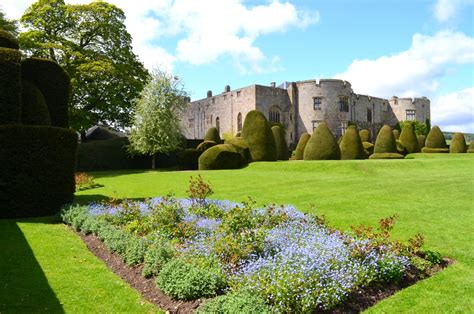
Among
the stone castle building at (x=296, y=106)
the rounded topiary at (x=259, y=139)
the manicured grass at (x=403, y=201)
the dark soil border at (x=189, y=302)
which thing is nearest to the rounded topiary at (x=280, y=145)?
the rounded topiary at (x=259, y=139)

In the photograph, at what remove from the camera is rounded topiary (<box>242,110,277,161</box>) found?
1087 inches

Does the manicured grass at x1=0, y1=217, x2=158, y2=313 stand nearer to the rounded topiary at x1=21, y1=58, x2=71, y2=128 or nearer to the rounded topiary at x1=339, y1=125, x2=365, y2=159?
the rounded topiary at x1=21, y1=58, x2=71, y2=128

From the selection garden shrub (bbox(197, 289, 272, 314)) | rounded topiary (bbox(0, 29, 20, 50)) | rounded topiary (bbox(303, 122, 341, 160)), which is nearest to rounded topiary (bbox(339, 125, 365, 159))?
rounded topiary (bbox(303, 122, 341, 160))

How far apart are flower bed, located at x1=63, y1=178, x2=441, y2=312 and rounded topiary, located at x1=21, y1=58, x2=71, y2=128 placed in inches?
255

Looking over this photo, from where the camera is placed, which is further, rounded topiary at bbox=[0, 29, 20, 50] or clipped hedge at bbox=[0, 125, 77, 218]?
rounded topiary at bbox=[0, 29, 20, 50]

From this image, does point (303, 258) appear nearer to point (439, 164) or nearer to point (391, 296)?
point (391, 296)

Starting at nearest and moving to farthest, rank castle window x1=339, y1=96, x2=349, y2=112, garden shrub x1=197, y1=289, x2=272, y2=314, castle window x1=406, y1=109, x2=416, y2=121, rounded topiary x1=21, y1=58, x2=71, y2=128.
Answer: garden shrub x1=197, y1=289, x2=272, y2=314
rounded topiary x1=21, y1=58, x2=71, y2=128
castle window x1=339, y1=96, x2=349, y2=112
castle window x1=406, y1=109, x2=416, y2=121

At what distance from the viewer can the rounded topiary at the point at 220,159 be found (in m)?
25.2

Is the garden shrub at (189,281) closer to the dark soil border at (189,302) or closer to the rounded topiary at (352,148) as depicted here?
the dark soil border at (189,302)

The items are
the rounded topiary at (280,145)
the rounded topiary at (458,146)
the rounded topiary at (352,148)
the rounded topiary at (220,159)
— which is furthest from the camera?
the rounded topiary at (458,146)

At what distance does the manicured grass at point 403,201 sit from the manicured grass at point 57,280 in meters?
3.05

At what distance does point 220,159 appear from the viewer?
2520 centimetres

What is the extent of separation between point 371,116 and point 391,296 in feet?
170

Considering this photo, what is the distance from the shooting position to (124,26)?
32969 mm
